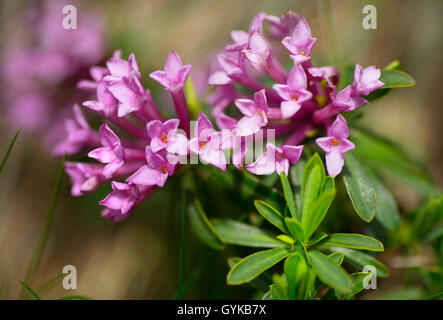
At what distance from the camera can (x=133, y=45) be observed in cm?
327

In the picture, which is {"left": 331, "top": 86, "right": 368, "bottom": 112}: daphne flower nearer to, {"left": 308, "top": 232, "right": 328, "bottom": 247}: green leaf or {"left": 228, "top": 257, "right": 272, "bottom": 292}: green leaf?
{"left": 308, "top": 232, "right": 328, "bottom": 247}: green leaf

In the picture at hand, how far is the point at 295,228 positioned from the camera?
1.45m

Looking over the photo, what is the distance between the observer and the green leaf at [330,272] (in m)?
1.30

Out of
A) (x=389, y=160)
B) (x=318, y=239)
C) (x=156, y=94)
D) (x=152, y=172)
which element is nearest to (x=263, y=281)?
(x=318, y=239)

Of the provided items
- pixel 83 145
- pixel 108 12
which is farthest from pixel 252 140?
pixel 108 12

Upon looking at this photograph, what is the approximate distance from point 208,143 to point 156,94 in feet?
4.99

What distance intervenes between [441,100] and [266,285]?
267cm

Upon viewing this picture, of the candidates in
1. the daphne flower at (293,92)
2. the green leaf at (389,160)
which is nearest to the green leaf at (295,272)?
the daphne flower at (293,92)

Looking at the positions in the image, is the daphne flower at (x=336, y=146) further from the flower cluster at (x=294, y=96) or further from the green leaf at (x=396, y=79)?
the green leaf at (x=396, y=79)

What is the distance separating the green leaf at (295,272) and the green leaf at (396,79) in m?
0.83

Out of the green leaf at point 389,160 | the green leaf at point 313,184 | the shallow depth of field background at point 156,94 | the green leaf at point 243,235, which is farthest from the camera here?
the shallow depth of field background at point 156,94

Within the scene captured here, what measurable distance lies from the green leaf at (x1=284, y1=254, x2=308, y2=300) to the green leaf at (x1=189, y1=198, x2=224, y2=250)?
1.21ft

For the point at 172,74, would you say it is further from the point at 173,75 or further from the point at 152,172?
the point at 152,172
